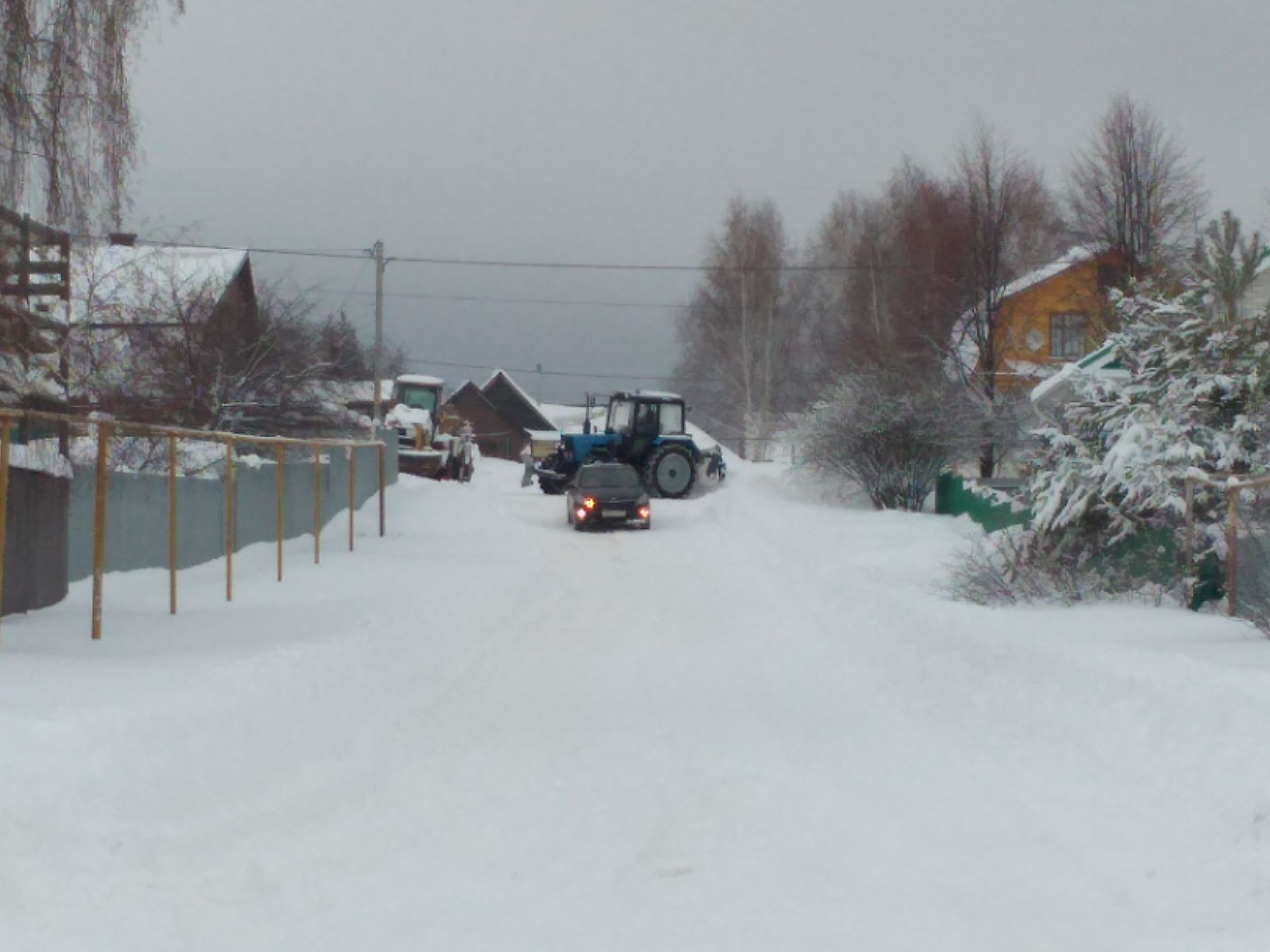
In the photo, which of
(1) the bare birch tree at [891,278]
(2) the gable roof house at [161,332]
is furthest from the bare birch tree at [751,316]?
(2) the gable roof house at [161,332]

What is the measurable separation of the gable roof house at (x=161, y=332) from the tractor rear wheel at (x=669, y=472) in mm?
10776

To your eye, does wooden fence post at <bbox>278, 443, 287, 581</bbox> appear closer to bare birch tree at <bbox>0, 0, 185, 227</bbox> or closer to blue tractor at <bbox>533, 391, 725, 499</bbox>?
bare birch tree at <bbox>0, 0, 185, 227</bbox>

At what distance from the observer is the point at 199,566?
1511 centimetres

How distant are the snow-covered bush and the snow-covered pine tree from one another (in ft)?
41.0

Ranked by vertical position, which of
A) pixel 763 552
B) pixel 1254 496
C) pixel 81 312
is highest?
pixel 81 312

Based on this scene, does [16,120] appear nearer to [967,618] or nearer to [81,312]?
[81,312]

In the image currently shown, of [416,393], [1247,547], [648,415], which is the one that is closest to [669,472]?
[648,415]

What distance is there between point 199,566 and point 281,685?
6.61 m

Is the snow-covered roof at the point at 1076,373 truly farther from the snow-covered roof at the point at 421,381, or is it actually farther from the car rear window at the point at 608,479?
the snow-covered roof at the point at 421,381

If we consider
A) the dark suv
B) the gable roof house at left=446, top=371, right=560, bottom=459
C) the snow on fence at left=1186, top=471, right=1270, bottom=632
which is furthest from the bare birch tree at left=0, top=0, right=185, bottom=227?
the gable roof house at left=446, top=371, right=560, bottom=459

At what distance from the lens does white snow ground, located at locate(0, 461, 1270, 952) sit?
17.2 ft

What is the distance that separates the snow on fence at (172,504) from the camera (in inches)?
391

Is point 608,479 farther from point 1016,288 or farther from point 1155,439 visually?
point 1155,439

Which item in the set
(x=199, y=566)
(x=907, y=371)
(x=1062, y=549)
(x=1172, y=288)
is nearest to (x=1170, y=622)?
(x=1062, y=549)
